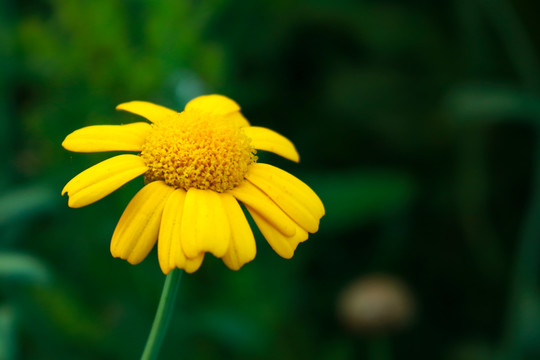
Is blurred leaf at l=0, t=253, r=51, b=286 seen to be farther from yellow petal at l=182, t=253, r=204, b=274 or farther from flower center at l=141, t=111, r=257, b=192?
yellow petal at l=182, t=253, r=204, b=274

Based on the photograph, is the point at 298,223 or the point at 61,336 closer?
the point at 298,223

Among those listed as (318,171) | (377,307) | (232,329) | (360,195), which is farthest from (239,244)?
(318,171)

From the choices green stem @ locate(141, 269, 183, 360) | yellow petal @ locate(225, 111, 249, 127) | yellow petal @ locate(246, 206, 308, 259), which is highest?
yellow petal @ locate(225, 111, 249, 127)

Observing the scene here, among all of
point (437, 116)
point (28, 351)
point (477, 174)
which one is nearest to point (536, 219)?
A: point (477, 174)

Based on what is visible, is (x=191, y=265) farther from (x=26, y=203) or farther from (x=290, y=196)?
(x=26, y=203)

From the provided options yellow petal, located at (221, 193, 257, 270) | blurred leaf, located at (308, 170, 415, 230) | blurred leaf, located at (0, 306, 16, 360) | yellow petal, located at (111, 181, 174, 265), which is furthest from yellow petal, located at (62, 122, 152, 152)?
blurred leaf, located at (308, 170, 415, 230)

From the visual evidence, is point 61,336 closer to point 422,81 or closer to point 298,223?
point 298,223

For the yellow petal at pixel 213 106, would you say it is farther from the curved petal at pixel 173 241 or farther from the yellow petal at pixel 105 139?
the curved petal at pixel 173 241
